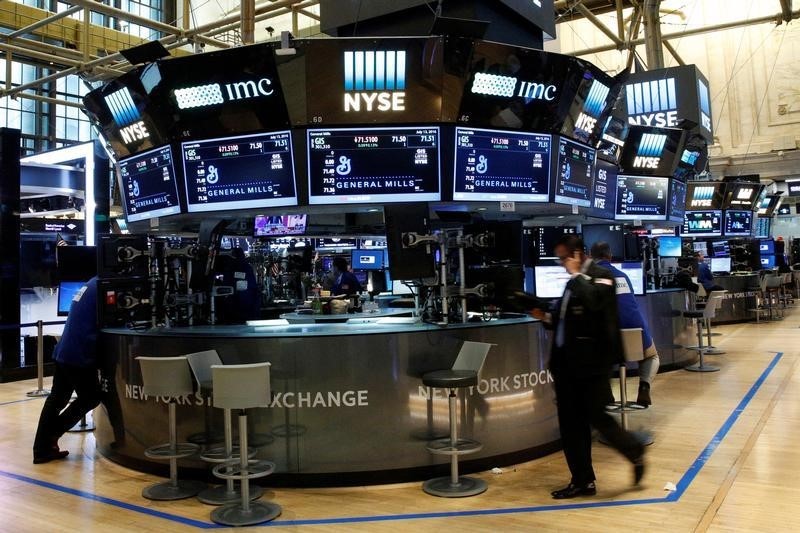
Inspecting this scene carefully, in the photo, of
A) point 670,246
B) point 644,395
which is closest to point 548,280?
point 644,395

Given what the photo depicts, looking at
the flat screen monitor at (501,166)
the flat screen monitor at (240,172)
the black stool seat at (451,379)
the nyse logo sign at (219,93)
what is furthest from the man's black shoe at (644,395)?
the nyse logo sign at (219,93)

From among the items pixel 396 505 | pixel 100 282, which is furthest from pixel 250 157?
pixel 396 505

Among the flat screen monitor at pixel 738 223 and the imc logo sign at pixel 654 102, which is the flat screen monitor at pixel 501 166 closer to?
the imc logo sign at pixel 654 102

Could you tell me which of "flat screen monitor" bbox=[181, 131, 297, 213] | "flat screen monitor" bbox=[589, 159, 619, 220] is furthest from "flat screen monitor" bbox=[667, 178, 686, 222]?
"flat screen monitor" bbox=[181, 131, 297, 213]

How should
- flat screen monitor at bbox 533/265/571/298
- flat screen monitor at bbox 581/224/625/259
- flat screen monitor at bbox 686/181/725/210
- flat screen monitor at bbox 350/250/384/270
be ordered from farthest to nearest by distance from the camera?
flat screen monitor at bbox 686/181/725/210
flat screen monitor at bbox 350/250/384/270
flat screen monitor at bbox 581/224/625/259
flat screen monitor at bbox 533/265/571/298

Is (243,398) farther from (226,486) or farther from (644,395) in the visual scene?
(644,395)

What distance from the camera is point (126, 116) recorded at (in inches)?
221

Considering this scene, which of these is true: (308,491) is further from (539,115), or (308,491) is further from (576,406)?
(539,115)

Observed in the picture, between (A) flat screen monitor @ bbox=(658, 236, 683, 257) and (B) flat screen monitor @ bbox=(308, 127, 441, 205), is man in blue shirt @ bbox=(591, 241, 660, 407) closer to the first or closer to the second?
(B) flat screen monitor @ bbox=(308, 127, 441, 205)

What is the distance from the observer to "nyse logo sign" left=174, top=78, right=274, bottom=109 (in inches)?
197

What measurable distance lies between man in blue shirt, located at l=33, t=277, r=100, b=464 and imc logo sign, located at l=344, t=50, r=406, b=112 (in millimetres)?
2528

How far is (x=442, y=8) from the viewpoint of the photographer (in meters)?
5.96

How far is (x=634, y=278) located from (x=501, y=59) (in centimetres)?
353

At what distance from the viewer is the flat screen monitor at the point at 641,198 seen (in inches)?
371
